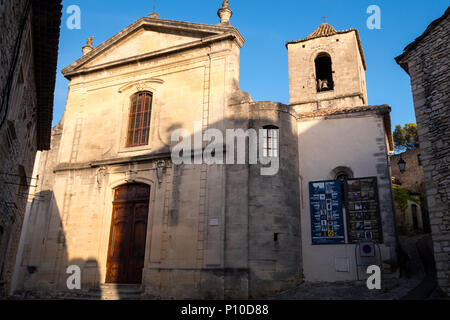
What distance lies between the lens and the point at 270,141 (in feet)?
40.2

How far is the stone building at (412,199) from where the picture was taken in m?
20.7

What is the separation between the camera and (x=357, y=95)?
18500 mm

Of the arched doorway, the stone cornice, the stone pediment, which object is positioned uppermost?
the stone pediment

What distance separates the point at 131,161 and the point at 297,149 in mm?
5743

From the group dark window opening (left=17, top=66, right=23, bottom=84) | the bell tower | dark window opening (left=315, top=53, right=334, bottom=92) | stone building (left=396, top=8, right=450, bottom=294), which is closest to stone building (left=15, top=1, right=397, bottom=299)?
stone building (left=396, top=8, right=450, bottom=294)

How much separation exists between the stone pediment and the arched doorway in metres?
5.22

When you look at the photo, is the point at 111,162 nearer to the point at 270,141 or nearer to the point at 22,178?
the point at 22,178

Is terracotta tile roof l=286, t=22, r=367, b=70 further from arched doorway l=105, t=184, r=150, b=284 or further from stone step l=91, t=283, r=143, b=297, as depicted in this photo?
stone step l=91, t=283, r=143, b=297

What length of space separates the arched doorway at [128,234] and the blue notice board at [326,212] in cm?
550

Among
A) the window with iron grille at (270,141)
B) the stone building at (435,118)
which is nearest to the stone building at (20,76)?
the window with iron grille at (270,141)

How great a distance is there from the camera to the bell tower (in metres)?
19.0

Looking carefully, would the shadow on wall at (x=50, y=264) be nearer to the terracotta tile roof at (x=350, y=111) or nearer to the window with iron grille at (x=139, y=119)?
the window with iron grille at (x=139, y=119)

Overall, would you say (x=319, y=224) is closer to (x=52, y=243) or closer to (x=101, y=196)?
(x=101, y=196)

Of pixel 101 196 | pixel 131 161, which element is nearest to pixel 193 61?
pixel 131 161
